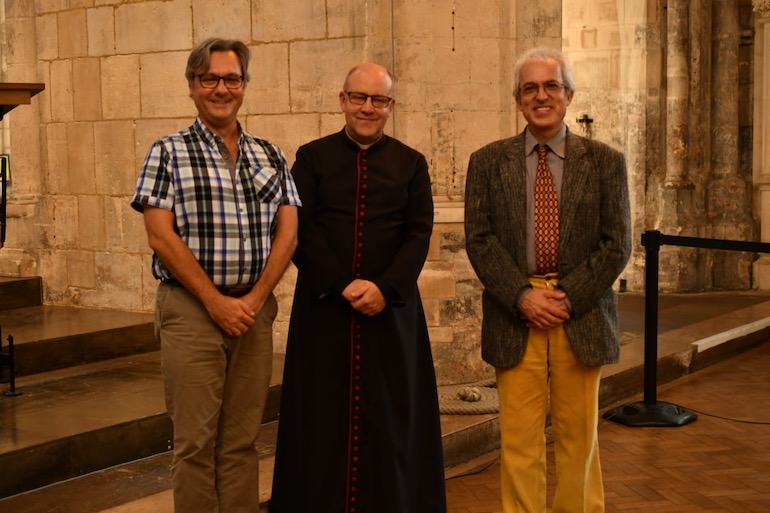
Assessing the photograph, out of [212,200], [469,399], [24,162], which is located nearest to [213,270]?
[212,200]

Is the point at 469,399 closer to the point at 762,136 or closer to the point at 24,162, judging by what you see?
the point at 24,162

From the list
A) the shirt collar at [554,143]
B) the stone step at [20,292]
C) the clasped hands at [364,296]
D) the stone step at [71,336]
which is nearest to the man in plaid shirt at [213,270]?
the clasped hands at [364,296]

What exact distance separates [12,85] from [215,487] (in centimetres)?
194

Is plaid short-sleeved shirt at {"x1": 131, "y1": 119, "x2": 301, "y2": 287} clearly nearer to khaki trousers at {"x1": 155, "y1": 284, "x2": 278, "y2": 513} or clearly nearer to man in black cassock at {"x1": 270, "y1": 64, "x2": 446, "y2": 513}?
khaki trousers at {"x1": 155, "y1": 284, "x2": 278, "y2": 513}

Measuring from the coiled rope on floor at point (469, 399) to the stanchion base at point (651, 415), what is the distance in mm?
689

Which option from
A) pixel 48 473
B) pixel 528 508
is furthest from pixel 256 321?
pixel 48 473

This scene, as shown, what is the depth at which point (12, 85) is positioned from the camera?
4.32m

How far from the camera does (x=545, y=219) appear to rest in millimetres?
3389

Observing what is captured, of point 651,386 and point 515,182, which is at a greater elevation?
point 515,182

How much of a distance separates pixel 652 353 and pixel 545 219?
270 cm

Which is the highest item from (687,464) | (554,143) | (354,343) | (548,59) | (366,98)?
(548,59)

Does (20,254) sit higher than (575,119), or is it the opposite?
(575,119)

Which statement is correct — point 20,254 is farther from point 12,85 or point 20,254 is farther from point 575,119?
point 575,119

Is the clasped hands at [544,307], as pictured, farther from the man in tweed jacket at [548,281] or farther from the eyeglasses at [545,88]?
the eyeglasses at [545,88]
